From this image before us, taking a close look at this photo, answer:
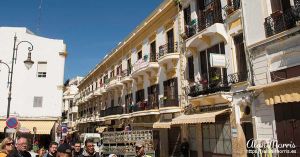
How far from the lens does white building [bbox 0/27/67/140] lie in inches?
1043

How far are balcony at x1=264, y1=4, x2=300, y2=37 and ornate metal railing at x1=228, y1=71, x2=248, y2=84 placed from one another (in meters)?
2.32

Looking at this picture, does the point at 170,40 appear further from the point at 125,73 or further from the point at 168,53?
the point at 125,73

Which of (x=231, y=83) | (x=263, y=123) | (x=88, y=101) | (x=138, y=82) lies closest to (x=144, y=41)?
(x=138, y=82)

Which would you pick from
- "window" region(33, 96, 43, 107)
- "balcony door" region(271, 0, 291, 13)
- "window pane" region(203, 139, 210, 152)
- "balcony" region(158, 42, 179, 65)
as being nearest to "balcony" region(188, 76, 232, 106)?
"window pane" region(203, 139, 210, 152)

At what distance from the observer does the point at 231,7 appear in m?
14.8

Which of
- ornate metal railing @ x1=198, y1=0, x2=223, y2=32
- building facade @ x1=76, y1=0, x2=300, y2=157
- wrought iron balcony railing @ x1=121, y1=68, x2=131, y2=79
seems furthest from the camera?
wrought iron balcony railing @ x1=121, y1=68, x2=131, y2=79

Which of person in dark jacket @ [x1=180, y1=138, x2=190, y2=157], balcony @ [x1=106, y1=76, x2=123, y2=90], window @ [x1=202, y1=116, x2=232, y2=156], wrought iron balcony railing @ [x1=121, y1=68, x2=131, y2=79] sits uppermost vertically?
wrought iron balcony railing @ [x1=121, y1=68, x2=131, y2=79]

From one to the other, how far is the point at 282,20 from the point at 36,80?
2203 centimetres

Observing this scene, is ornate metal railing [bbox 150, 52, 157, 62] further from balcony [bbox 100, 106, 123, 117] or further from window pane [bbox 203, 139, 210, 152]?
window pane [bbox 203, 139, 210, 152]

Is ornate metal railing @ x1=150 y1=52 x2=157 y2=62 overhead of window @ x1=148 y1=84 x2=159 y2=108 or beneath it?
overhead

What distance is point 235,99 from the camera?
14.5 meters

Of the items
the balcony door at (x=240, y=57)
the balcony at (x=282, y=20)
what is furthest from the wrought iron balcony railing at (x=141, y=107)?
the balcony at (x=282, y=20)

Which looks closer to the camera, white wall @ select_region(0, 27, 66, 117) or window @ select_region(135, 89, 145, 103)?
window @ select_region(135, 89, 145, 103)

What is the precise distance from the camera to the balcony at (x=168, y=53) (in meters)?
20.2
